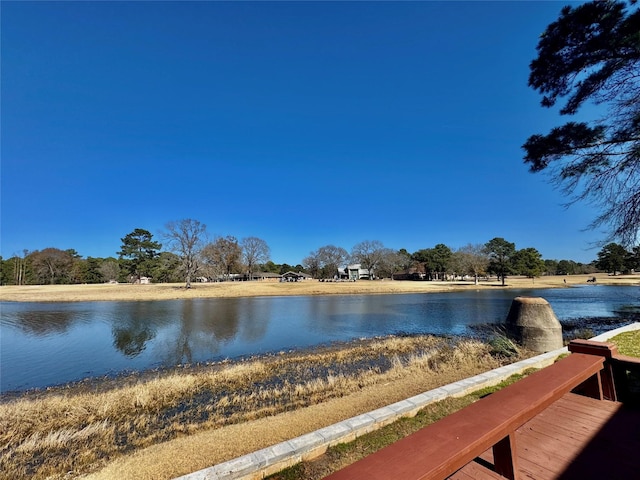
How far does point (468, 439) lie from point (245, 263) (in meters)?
74.2

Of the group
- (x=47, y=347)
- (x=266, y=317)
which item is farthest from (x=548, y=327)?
(x=47, y=347)

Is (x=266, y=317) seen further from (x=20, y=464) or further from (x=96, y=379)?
(x=20, y=464)

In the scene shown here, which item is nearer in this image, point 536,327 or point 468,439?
point 468,439

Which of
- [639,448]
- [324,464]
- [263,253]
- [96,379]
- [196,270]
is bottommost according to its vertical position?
[96,379]

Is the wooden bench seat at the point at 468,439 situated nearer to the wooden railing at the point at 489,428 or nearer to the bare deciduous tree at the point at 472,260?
the wooden railing at the point at 489,428

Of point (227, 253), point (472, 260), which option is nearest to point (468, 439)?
point (472, 260)

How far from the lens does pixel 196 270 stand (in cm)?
4409

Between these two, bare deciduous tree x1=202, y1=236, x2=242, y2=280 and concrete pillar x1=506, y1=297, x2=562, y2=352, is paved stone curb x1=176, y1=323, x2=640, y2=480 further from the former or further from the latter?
bare deciduous tree x1=202, y1=236, x2=242, y2=280

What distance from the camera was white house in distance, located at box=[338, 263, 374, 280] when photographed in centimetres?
7699

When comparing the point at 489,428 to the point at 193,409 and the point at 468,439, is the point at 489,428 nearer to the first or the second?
the point at 468,439

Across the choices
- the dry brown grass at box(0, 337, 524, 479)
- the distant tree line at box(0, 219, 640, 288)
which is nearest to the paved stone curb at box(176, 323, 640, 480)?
the dry brown grass at box(0, 337, 524, 479)

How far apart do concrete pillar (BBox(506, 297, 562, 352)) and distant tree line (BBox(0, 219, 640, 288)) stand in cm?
4229

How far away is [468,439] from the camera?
1.80m

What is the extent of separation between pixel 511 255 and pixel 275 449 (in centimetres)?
5795
